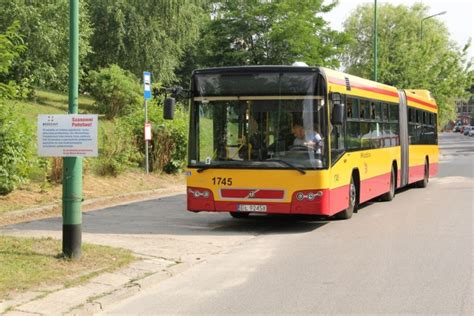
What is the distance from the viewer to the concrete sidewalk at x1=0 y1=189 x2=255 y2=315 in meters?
6.55

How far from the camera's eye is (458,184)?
22594 mm

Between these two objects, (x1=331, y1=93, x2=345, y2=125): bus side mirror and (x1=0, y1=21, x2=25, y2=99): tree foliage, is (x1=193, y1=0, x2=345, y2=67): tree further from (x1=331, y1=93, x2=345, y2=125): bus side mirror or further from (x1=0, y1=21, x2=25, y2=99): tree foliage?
(x1=331, y1=93, x2=345, y2=125): bus side mirror

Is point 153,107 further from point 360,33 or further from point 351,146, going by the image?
point 360,33

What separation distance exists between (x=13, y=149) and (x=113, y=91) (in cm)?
1678

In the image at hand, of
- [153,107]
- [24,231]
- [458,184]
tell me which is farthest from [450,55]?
[24,231]

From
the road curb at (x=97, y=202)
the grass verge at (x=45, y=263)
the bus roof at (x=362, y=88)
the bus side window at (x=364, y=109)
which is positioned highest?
the bus roof at (x=362, y=88)

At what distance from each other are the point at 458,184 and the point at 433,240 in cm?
1248

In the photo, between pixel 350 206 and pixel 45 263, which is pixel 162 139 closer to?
pixel 350 206

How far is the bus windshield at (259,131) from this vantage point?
11719 mm

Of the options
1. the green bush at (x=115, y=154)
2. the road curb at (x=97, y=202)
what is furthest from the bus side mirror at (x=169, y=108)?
the green bush at (x=115, y=154)

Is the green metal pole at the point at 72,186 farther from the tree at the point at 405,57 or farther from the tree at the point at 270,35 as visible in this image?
the tree at the point at 405,57

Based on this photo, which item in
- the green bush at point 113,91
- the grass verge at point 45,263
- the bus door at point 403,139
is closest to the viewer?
the grass verge at point 45,263

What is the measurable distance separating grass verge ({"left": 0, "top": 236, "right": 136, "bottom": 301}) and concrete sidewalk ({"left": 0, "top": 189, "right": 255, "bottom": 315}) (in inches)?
7.5

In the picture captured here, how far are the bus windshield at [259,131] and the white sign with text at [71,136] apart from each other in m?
4.02
